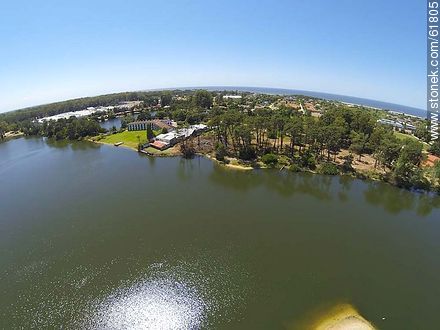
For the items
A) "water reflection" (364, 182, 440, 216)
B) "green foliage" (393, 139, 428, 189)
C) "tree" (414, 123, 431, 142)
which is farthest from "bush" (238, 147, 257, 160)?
"tree" (414, 123, 431, 142)

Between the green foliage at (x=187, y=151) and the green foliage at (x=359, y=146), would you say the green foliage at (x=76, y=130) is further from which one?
the green foliage at (x=359, y=146)

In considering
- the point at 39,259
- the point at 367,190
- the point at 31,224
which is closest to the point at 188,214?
the point at 39,259

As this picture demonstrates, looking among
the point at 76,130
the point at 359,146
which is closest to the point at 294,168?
the point at 359,146

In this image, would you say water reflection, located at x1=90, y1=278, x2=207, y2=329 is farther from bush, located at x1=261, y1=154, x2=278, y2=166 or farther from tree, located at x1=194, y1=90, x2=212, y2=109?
tree, located at x1=194, y1=90, x2=212, y2=109

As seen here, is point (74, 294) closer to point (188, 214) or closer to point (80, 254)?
point (80, 254)

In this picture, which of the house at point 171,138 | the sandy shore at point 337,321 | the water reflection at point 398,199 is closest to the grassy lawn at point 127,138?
the house at point 171,138

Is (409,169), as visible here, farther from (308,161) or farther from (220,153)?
(220,153)
